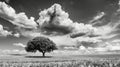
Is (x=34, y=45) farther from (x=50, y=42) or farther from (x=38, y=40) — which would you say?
(x=50, y=42)

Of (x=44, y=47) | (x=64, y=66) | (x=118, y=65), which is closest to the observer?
(x=64, y=66)

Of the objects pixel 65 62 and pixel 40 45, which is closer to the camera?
pixel 65 62

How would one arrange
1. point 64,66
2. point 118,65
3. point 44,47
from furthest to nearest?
point 44,47 → point 118,65 → point 64,66

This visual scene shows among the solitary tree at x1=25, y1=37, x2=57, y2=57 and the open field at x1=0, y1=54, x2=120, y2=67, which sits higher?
the solitary tree at x1=25, y1=37, x2=57, y2=57

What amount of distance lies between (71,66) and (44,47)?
7983cm

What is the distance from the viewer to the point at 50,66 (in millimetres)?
17453

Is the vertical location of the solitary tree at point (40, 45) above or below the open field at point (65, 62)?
above

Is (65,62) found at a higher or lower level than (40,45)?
lower

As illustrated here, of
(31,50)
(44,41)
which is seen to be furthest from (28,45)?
(44,41)

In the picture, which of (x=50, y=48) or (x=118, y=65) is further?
(x=50, y=48)

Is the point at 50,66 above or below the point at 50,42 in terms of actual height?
below

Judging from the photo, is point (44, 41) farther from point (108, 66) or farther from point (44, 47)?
point (108, 66)

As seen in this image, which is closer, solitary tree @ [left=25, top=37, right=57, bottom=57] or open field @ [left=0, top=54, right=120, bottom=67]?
open field @ [left=0, top=54, right=120, bottom=67]

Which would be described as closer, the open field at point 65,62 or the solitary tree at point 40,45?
the open field at point 65,62
